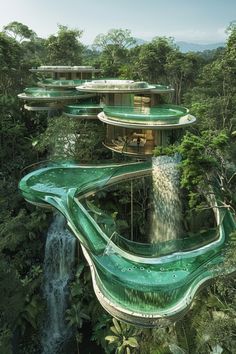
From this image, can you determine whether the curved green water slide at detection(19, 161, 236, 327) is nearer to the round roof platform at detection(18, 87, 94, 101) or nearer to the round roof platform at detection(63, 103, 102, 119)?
the round roof platform at detection(63, 103, 102, 119)

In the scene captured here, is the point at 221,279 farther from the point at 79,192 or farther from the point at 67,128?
the point at 67,128

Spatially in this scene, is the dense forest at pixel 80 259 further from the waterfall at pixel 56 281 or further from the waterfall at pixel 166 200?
the waterfall at pixel 166 200

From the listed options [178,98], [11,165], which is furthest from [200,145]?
→ [178,98]

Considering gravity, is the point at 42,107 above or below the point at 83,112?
below

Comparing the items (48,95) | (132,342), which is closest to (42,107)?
(48,95)

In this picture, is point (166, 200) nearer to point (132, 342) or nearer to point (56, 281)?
point (56, 281)

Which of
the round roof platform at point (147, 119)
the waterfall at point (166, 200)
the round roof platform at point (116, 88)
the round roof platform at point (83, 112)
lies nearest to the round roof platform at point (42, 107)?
the round roof platform at point (83, 112)

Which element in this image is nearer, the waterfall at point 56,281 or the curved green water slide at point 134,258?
the curved green water slide at point 134,258
